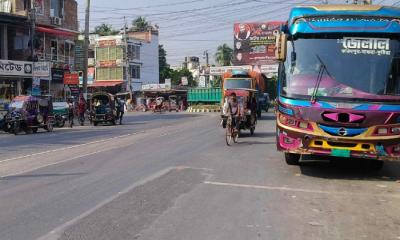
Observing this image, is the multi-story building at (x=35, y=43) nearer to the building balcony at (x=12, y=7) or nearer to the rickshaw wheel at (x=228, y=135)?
the building balcony at (x=12, y=7)

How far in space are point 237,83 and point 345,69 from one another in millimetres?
22135

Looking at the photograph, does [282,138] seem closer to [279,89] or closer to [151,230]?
[279,89]

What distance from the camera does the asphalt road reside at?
6.79 metres

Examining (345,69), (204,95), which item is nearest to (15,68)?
(204,95)

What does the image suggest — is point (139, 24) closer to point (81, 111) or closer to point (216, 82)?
point (216, 82)

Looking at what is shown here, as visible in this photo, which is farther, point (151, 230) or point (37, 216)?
point (37, 216)

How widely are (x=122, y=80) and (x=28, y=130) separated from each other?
164 feet

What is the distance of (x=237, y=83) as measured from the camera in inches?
1302

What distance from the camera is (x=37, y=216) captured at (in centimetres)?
746

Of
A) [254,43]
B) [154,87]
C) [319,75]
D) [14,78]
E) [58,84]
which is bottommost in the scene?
[319,75]

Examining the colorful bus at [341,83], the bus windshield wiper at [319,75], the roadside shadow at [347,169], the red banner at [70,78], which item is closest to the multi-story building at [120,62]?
the red banner at [70,78]

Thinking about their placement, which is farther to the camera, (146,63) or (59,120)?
(146,63)

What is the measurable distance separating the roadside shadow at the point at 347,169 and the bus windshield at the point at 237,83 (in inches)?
742

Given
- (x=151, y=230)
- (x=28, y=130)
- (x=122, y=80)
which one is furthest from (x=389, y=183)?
(x=122, y=80)
